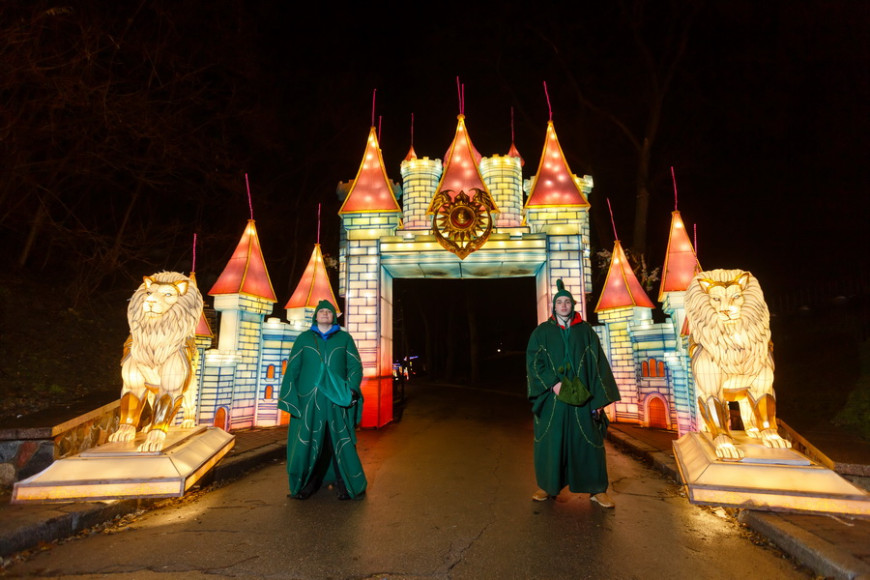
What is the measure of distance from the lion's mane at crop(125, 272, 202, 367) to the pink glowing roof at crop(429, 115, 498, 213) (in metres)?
5.37

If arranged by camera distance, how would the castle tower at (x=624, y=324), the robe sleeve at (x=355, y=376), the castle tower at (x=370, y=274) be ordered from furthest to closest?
the castle tower at (x=624, y=324) → the castle tower at (x=370, y=274) → the robe sleeve at (x=355, y=376)

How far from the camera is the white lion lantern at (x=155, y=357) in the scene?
15.5 ft

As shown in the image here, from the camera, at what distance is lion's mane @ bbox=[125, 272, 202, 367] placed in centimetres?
475

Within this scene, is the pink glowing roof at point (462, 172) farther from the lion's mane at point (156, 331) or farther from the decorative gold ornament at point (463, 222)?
the lion's mane at point (156, 331)

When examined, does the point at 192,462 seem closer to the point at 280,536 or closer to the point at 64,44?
the point at 280,536

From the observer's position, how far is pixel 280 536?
3553 mm

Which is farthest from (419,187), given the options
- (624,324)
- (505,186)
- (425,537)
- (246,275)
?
(425,537)

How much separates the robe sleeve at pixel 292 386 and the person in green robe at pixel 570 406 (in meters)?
2.33

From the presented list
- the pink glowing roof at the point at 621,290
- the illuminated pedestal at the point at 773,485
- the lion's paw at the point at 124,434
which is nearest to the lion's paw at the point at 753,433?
the illuminated pedestal at the point at 773,485

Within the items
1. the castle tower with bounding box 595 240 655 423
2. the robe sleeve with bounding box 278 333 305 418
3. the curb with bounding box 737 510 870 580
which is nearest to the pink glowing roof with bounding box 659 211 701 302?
the castle tower with bounding box 595 240 655 423

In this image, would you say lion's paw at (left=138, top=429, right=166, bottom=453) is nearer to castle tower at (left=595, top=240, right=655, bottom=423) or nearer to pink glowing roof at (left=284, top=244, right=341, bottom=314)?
pink glowing roof at (left=284, top=244, right=341, bottom=314)

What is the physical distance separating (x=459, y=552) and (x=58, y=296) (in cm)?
1218

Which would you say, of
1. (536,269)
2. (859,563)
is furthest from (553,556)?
(536,269)

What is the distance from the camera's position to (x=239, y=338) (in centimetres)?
879
